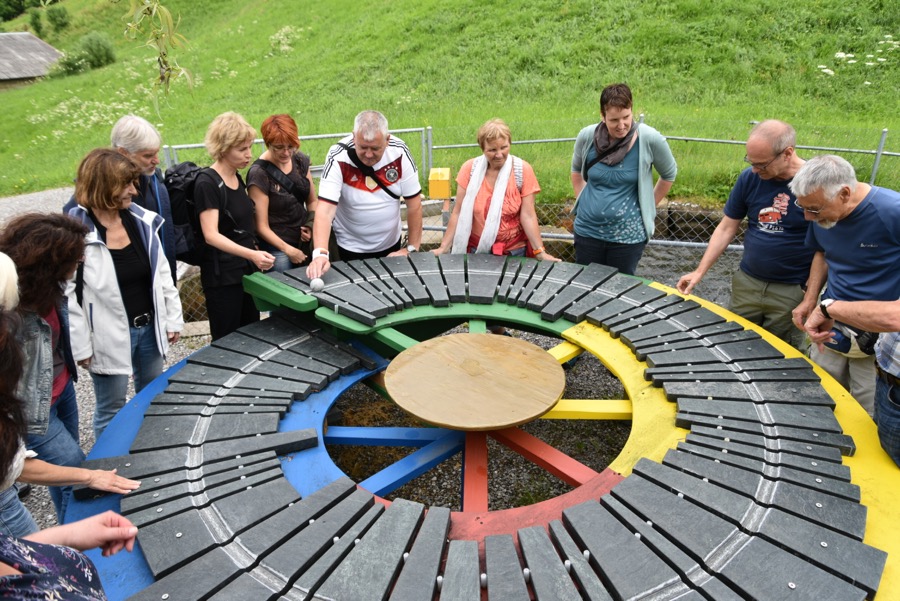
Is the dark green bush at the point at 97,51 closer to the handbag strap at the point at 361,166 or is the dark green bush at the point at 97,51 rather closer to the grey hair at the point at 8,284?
the handbag strap at the point at 361,166

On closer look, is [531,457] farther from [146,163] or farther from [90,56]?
[90,56]

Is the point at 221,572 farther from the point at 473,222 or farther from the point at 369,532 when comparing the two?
the point at 473,222

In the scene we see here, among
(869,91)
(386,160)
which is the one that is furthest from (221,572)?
(869,91)

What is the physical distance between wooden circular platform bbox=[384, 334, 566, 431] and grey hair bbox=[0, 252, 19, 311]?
5.31 ft

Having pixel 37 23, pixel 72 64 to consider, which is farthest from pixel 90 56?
pixel 37 23

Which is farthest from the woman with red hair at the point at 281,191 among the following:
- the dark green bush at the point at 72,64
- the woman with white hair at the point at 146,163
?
the dark green bush at the point at 72,64

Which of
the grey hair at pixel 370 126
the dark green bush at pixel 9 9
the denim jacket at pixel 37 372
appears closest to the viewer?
the denim jacket at pixel 37 372

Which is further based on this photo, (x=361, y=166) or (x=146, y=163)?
(x=361, y=166)

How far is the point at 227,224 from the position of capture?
3.94 meters

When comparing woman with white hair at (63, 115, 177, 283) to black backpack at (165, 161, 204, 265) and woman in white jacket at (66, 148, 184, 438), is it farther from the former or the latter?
woman in white jacket at (66, 148, 184, 438)

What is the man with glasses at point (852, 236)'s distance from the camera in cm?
288

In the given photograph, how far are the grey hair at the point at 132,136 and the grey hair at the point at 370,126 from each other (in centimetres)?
118

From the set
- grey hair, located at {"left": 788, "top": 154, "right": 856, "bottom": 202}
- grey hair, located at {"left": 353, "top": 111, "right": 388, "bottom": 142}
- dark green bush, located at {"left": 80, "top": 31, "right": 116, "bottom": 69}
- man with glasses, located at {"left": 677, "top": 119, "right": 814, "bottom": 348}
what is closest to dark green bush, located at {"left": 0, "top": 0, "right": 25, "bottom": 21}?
dark green bush, located at {"left": 80, "top": 31, "right": 116, "bottom": 69}

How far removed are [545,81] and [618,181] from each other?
10.0 metres
